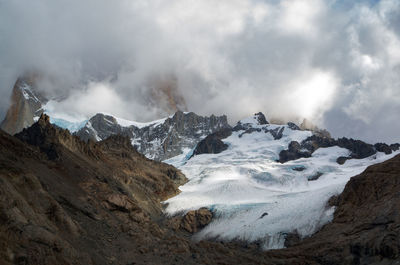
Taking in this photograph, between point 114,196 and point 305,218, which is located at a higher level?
point 114,196

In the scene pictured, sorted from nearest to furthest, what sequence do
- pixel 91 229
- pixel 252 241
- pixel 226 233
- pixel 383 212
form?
pixel 91 229, pixel 383 212, pixel 252 241, pixel 226 233

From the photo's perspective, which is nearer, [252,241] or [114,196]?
[114,196]

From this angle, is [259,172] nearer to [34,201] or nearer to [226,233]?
[226,233]

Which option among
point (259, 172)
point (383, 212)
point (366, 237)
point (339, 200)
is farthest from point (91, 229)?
point (259, 172)

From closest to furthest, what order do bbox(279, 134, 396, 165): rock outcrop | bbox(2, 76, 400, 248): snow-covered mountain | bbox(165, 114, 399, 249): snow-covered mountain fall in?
bbox(165, 114, 399, 249): snow-covered mountain → bbox(2, 76, 400, 248): snow-covered mountain → bbox(279, 134, 396, 165): rock outcrop

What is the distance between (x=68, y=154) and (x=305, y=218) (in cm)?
4395

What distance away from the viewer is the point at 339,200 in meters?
60.7

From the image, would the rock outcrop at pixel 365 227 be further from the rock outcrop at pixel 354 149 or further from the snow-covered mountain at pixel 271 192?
the rock outcrop at pixel 354 149

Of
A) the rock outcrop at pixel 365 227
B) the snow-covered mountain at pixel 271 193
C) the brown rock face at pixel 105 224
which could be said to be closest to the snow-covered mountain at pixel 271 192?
the snow-covered mountain at pixel 271 193

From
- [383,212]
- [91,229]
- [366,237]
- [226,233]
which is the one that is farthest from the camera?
[226,233]

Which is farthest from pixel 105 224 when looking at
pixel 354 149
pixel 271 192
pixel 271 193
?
pixel 354 149

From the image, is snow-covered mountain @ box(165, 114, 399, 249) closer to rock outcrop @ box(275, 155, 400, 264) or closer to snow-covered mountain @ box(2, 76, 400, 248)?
snow-covered mountain @ box(2, 76, 400, 248)

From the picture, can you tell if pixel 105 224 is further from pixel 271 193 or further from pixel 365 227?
pixel 271 193

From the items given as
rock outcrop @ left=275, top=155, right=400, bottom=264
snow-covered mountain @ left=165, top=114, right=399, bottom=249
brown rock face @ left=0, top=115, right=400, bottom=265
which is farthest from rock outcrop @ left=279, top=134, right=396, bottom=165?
brown rock face @ left=0, top=115, right=400, bottom=265
